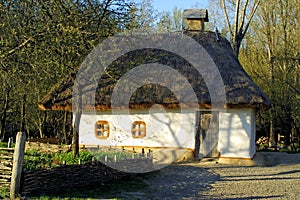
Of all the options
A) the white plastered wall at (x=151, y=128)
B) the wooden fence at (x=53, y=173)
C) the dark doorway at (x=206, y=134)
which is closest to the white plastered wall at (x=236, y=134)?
the dark doorway at (x=206, y=134)

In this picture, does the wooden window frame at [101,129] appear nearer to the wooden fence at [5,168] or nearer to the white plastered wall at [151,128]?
the white plastered wall at [151,128]

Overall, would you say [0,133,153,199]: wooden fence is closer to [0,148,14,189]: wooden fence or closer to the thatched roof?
[0,148,14,189]: wooden fence

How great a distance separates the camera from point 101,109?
16.0 metres

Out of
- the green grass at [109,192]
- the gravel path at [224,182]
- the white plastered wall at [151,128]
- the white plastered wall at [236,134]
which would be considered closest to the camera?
the green grass at [109,192]

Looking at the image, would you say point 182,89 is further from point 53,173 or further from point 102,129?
point 53,173

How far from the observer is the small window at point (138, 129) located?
15.9 metres

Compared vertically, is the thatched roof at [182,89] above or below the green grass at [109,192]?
above

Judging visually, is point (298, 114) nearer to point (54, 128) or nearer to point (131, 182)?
point (54, 128)

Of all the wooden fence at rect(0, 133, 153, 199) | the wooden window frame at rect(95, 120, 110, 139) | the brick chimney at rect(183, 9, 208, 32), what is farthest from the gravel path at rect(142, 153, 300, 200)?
the brick chimney at rect(183, 9, 208, 32)

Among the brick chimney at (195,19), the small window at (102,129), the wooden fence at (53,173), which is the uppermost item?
the brick chimney at (195,19)

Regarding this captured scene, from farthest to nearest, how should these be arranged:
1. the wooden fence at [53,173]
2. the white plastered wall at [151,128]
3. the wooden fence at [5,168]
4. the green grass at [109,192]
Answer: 1. the white plastered wall at [151,128]
2. the green grass at [109,192]
3. the wooden fence at [5,168]
4. the wooden fence at [53,173]

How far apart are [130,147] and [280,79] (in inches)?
414

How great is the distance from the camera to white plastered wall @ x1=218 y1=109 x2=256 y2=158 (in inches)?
585

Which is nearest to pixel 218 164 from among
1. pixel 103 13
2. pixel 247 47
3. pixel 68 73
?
pixel 68 73
